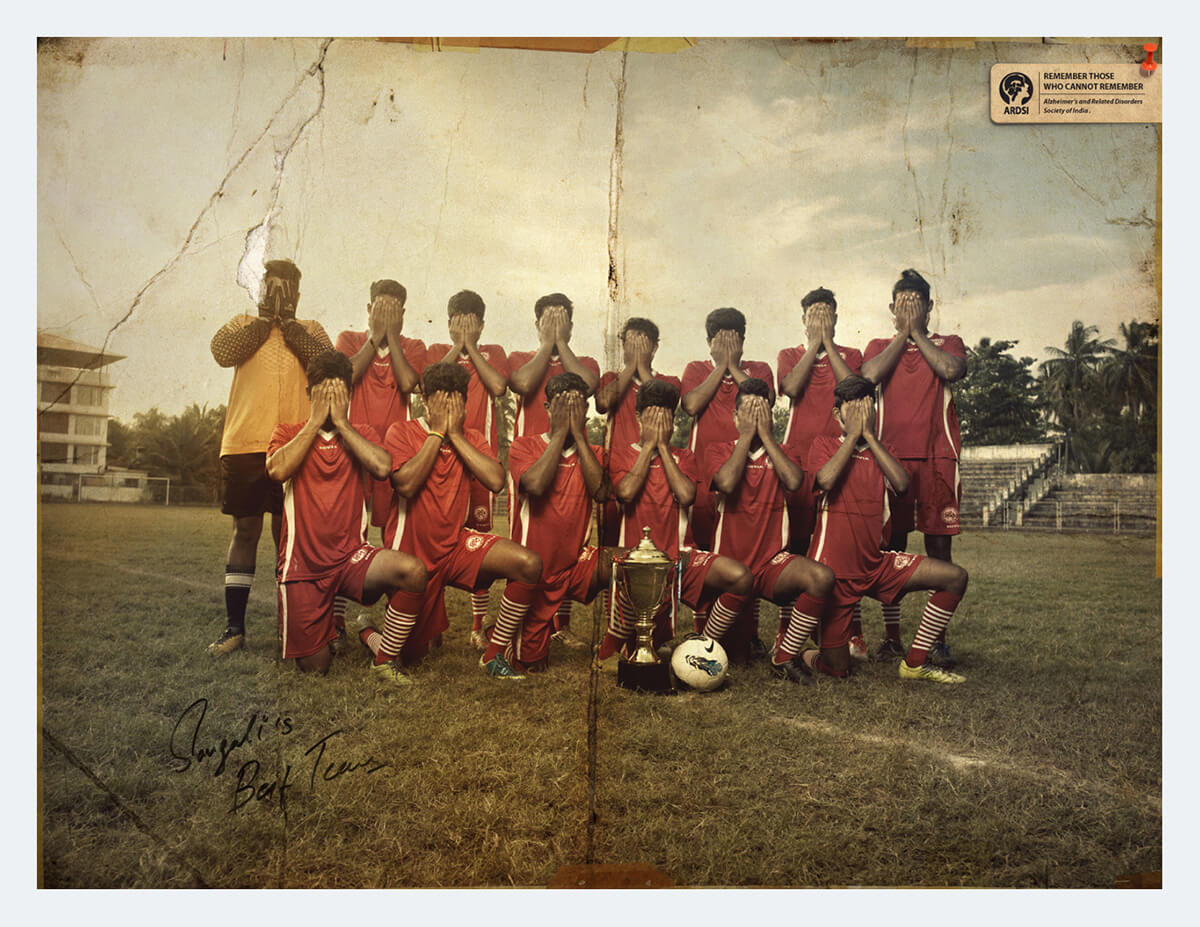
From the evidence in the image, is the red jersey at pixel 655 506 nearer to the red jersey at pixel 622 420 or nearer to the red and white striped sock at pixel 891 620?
the red jersey at pixel 622 420

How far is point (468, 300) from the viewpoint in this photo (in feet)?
12.3

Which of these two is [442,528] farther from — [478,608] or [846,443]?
[846,443]

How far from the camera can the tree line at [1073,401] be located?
384 centimetres

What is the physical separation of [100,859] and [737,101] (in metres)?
4.25

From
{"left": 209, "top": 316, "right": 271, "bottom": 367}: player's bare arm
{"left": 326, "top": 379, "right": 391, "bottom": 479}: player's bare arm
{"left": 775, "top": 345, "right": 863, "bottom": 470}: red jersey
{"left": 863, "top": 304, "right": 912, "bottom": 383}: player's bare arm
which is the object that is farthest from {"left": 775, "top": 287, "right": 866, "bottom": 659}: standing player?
{"left": 209, "top": 316, "right": 271, "bottom": 367}: player's bare arm

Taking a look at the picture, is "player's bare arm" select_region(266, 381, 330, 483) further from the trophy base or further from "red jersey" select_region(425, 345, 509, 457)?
the trophy base

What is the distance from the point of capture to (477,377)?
3.78 metres

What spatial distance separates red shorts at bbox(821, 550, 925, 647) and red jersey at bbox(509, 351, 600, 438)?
4.83 feet

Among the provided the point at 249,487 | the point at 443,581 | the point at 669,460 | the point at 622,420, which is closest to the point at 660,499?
the point at 669,460

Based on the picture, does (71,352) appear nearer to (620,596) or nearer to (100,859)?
(100,859)

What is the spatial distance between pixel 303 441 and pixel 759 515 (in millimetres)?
2039

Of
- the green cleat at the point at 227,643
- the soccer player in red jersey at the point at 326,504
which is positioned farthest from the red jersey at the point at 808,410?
the green cleat at the point at 227,643

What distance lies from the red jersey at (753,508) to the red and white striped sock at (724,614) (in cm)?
16

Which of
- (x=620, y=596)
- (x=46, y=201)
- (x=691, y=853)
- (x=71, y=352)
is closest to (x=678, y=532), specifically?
(x=620, y=596)
